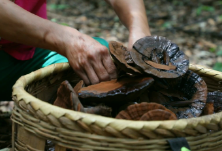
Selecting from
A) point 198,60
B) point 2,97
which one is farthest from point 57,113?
point 198,60

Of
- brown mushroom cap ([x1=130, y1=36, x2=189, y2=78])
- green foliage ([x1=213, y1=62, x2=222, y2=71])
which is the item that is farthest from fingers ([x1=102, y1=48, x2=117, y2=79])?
green foliage ([x1=213, y1=62, x2=222, y2=71])

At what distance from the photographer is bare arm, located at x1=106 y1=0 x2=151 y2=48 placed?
5.04 feet

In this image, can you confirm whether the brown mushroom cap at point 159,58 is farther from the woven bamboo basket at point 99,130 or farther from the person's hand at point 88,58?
the woven bamboo basket at point 99,130

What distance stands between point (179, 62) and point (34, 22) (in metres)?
0.71

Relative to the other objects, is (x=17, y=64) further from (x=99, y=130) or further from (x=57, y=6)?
(x=57, y=6)

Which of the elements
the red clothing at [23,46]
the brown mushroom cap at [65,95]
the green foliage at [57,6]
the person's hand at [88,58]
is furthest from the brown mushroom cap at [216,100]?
the green foliage at [57,6]

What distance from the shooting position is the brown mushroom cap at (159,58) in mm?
1138

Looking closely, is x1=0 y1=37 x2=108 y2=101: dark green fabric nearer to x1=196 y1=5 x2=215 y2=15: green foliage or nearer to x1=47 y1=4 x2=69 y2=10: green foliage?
x1=196 y1=5 x2=215 y2=15: green foliage

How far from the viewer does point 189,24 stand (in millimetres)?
4629

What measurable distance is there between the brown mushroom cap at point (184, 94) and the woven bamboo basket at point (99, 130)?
254 mm

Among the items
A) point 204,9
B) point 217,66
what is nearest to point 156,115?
point 217,66

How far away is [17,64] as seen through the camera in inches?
68.7

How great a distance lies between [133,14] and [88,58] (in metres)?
0.61

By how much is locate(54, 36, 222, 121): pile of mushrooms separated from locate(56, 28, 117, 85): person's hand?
50 mm
